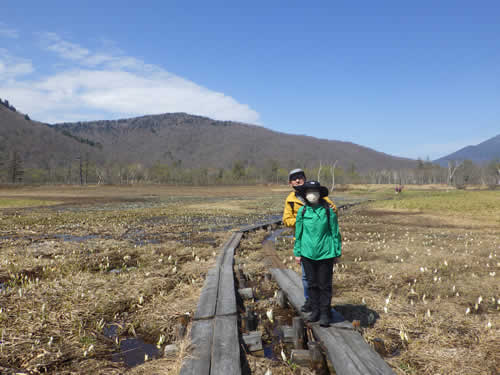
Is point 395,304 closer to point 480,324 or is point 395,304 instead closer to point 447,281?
point 480,324

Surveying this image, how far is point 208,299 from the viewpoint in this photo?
248 inches

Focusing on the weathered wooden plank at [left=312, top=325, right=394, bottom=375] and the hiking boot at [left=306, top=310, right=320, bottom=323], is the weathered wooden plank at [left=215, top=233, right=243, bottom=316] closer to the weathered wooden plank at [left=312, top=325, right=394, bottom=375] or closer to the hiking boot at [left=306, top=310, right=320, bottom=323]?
the hiking boot at [left=306, top=310, right=320, bottom=323]

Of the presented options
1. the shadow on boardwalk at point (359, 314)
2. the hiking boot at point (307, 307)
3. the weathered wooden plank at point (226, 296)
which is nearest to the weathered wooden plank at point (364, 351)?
the hiking boot at point (307, 307)

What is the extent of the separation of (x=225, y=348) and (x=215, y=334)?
0.47 m

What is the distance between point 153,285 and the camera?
7961mm

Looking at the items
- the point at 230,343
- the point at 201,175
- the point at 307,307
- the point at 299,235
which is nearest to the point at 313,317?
the point at 307,307

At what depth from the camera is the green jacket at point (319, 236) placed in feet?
16.4

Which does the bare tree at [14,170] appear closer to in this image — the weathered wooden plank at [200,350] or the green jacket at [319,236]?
the weathered wooden plank at [200,350]

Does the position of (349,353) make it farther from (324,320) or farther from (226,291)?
(226,291)

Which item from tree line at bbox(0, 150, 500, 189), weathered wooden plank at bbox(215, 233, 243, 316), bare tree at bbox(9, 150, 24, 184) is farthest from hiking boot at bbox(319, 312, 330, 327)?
bare tree at bbox(9, 150, 24, 184)

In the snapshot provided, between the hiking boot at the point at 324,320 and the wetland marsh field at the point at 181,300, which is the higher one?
the hiking boot at the point at 324,320

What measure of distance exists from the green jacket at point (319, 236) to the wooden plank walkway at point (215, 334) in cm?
188

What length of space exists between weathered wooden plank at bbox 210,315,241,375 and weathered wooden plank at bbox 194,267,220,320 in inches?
12.5

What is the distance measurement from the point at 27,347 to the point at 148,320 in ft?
6.67
